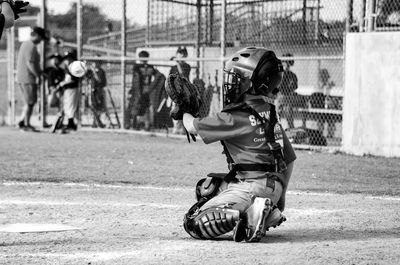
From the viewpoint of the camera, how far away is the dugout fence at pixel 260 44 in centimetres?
1369

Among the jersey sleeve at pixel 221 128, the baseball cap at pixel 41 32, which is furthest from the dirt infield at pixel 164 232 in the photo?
the baseball cap at pixel 41 32

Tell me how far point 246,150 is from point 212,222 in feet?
2.08

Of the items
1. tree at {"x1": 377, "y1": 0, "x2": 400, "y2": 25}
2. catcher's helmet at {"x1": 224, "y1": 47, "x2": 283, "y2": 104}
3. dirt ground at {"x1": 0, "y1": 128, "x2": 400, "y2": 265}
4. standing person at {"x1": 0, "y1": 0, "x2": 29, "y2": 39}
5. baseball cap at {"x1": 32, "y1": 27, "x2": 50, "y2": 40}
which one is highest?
tree at {"x1": 377, "y1": 0, "x2": 400, "y2": 25}

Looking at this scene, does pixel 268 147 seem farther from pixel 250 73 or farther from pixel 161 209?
pixel 161 209

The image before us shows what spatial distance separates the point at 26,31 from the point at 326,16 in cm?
882

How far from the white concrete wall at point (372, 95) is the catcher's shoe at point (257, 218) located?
7.21 metres

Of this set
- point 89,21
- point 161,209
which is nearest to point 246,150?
point 161,209

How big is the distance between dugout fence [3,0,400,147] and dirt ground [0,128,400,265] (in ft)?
5.25

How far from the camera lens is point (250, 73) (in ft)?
17.9

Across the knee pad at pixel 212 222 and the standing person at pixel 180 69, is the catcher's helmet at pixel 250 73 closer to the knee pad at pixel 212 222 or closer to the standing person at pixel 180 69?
the knee pad at pixel 212 222

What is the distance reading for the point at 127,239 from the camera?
5.18 meters

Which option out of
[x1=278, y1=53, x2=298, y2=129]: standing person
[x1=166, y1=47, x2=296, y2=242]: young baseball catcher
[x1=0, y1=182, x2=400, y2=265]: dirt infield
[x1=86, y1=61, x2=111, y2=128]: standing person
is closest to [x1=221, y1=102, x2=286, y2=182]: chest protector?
[x1=166, y1=47, x2=296, y2=242]: young baseball catcher

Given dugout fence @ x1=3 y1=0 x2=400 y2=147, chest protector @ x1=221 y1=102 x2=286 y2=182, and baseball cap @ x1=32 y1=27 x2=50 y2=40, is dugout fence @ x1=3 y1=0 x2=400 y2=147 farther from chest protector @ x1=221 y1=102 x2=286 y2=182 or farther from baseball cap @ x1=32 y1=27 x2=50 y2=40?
chest protector @ x1=221 y1=102 x2=286 y2=182

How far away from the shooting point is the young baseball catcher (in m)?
5.29
